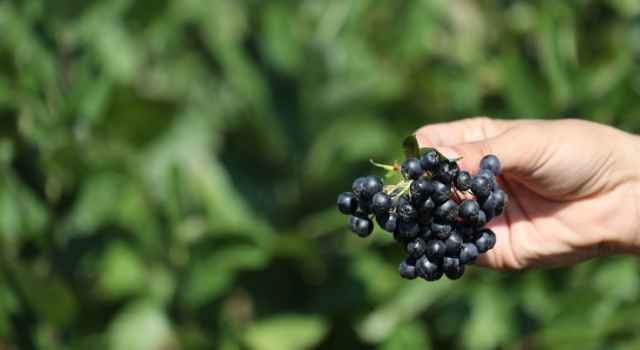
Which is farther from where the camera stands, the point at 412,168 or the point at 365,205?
the point at 365,205

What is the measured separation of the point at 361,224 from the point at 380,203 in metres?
0.10

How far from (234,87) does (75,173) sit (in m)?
0.69

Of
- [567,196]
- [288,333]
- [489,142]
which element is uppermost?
[489,142]

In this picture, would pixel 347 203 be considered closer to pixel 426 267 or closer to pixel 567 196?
pixel 426 267

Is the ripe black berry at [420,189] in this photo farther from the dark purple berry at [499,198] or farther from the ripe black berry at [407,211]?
the dark purple berry at [499,198]

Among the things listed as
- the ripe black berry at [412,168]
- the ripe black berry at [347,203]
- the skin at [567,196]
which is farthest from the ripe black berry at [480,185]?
the skin at [567,196]

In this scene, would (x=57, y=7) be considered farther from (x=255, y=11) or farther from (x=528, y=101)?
(x=528, y=101)

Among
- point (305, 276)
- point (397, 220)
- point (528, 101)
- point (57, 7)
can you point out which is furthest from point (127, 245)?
point (397, 220)

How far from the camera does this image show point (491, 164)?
4.76 ft

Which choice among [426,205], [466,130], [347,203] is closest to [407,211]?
[426,205]

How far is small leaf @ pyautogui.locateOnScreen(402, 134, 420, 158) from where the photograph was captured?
137cm

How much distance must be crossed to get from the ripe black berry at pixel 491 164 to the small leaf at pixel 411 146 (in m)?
0.15

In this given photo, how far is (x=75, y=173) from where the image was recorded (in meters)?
2.62

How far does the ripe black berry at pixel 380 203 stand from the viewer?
53.9 inches
